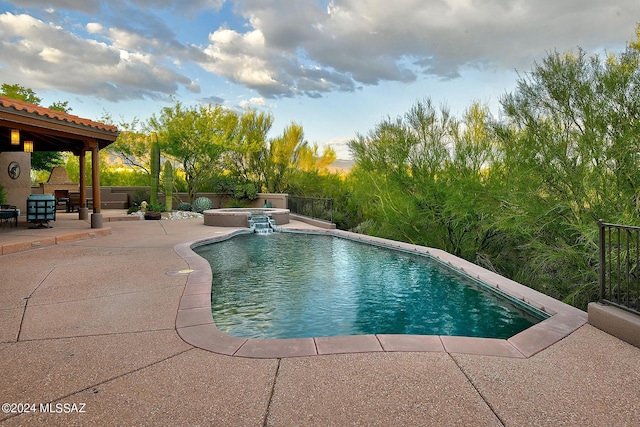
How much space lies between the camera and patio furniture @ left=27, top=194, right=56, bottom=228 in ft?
30.0

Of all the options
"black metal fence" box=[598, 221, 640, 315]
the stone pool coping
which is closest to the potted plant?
the stone pool coping

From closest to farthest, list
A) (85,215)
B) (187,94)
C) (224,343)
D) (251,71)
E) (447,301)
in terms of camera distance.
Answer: (224,343) → (447,301) → (85,215) → (187,94) → (251,71)

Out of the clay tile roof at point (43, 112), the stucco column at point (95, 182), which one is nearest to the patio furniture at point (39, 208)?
the stucco column at point (95, 182)

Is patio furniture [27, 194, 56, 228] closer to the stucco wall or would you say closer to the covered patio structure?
the covered patio structure

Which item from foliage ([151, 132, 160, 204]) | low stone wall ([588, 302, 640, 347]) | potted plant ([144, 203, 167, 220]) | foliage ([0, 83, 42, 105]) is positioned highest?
foliage ([0, 83, 42, 105])

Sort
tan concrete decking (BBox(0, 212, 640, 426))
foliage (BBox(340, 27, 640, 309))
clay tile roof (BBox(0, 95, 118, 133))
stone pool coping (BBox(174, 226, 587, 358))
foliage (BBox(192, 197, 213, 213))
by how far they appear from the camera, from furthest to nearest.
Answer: foliage (BBox(192, 197, 213, 213)) < clay tile roof (BBox(0, 95, 118, 133)) < foliage (BBox(340, 27, 640, 309)) < stone pool coping (BBox(174, 226, 587, 358)) < tan concrete decking (BBox(0, 212, 640, 426))

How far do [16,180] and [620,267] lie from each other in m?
18.2

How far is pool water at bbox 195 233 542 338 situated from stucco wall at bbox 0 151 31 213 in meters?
11.3

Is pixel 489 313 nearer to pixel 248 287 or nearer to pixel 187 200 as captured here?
pixel 248 287

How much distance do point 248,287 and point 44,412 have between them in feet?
11.0

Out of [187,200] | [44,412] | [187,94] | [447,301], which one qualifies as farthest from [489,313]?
[187,94]

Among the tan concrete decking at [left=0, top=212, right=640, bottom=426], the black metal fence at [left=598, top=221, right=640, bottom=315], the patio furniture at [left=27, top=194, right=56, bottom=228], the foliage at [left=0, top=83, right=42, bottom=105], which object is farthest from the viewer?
the foliage at [left=0, top=83, right=42, bottom=105]

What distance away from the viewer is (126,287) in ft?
14.9

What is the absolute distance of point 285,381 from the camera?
2256 mm
